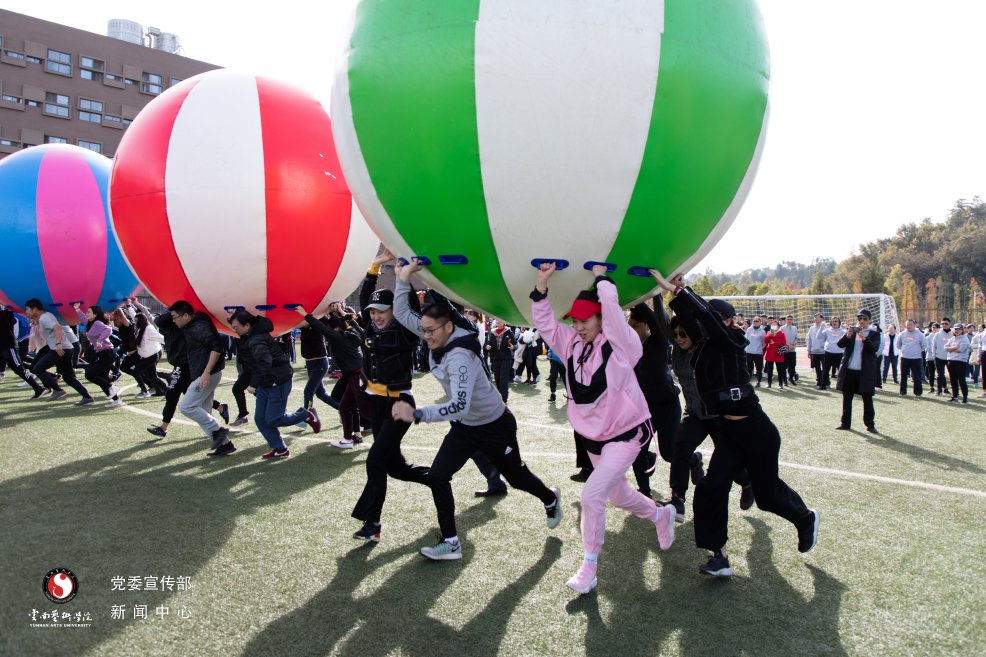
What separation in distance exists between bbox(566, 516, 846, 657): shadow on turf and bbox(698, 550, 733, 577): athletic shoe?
0.15 ft

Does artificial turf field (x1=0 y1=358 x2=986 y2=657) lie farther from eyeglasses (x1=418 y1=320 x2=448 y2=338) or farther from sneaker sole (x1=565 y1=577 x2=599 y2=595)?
eyeglasses (x1=418 y1=320 x2=448 y2=338)

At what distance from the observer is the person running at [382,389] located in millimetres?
4348

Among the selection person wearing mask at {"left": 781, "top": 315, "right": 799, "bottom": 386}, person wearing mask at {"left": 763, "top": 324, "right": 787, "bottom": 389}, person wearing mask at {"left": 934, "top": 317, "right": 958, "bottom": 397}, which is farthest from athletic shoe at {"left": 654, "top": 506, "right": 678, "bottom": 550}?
person wearing mask at {"left": 934, "top": 317, "right": 958, "bottom": 397}

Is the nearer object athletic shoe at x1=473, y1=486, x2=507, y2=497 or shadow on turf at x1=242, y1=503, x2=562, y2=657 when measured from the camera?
shadow on turf at x1=242, y1=503, x2=562, y2=657

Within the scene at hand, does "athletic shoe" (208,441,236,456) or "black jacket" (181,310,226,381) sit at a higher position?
"black jacket" (181,310,226,381)

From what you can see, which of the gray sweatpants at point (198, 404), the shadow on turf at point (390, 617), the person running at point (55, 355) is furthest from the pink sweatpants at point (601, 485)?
the person running at point (55, 355)

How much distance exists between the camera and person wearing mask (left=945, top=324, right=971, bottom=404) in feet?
40.5

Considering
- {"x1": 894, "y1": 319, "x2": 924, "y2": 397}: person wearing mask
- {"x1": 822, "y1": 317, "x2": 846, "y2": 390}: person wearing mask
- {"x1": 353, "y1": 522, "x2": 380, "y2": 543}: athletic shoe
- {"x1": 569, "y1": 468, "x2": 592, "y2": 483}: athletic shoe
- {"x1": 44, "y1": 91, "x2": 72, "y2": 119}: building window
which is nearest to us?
{"x1": 353, "y1": 522, "x2": 380, "y2": 543}: athletic shoe

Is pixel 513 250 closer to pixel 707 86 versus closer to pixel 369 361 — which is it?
pixel 707 86

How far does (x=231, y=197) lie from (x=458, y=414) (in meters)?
2.48

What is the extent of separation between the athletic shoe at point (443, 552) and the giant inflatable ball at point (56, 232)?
566 centimetres

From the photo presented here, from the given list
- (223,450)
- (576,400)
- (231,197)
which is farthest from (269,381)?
(576,400)

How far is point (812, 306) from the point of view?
33281 millimetres

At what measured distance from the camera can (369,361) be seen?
17.4 feet
